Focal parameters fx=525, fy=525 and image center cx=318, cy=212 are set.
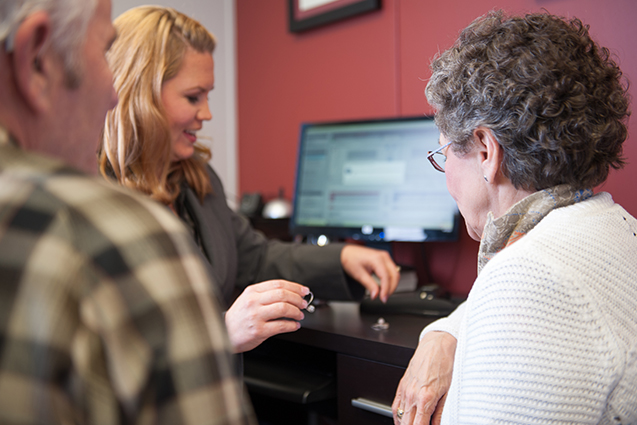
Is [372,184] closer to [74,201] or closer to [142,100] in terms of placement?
[142,100]

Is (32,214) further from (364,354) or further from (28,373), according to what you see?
(364,354)

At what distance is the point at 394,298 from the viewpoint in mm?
1394

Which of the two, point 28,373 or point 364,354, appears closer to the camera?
point 28,373

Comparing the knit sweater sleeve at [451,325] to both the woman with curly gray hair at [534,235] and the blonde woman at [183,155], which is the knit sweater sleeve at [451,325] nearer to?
the woman with curly gray hair at [534,235]

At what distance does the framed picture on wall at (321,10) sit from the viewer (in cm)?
189

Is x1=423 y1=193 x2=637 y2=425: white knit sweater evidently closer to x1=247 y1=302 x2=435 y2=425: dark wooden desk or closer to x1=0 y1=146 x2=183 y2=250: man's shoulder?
x1=247 y1=302 x2=435 y2=425: dark wooden desk

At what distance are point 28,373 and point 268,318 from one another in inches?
26.5

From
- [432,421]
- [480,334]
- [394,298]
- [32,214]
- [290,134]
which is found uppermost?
[290,134]

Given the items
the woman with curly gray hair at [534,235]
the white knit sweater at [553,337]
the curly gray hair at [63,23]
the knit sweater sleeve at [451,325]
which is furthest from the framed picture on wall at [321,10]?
the curly gray hair at [63,23]

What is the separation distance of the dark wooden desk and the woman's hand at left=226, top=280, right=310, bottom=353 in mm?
218

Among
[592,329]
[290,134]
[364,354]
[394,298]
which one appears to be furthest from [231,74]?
[592,329]

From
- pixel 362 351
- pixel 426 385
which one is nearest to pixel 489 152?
pixel 426 385

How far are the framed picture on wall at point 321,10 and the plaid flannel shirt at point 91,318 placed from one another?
1.68m

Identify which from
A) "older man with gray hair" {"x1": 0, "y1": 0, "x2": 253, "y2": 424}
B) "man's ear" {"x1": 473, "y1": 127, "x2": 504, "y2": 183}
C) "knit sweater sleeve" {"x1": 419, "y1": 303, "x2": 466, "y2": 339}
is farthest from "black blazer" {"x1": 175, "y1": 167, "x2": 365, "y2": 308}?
"older man with gray hair" {"x1": 0, "y1": 0, "x2": 253, "y2": 424}
